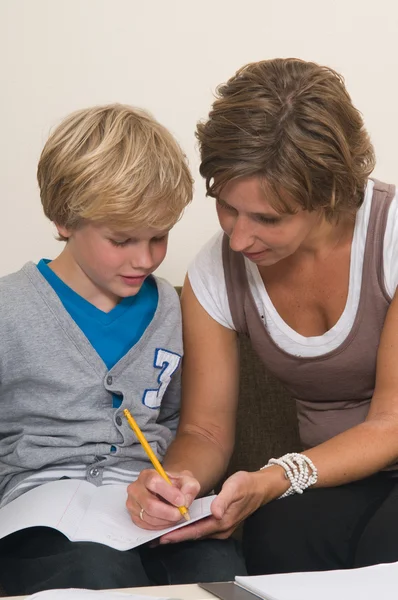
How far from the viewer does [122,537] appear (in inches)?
49.4

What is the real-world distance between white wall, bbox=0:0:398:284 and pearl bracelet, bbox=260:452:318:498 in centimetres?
77

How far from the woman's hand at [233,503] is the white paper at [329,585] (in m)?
0.26

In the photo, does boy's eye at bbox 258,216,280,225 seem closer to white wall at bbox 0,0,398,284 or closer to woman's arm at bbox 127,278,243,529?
woman's arm at bbox 127,278,243,529

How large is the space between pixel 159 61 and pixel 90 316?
786 mm

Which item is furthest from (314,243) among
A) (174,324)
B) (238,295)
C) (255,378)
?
(255,378)

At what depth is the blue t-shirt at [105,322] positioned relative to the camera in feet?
4.88

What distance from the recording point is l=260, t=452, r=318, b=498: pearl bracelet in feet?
4.60

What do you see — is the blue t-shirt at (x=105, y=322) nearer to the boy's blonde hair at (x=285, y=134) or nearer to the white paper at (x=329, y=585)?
the boy's blonde hair at (x=285, y=134)

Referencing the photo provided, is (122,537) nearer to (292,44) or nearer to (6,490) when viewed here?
(6,490)

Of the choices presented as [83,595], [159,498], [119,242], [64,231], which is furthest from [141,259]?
[83,595]

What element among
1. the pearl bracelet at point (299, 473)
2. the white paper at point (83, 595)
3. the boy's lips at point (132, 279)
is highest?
the boy's lips at point (132, 279)

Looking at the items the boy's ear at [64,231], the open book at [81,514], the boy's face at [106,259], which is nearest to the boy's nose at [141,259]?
the boy's face at [106,259]

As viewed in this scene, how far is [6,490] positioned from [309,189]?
672 millimetres

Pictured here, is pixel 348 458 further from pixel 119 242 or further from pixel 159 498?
pixel 119 242
